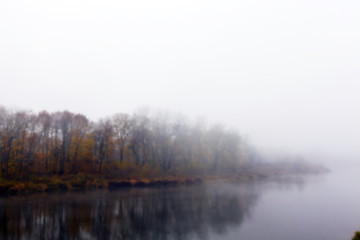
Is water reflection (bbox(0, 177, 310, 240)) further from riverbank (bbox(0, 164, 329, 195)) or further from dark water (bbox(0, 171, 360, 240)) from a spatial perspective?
riverbank (bbox(0, 164, 329, 195))

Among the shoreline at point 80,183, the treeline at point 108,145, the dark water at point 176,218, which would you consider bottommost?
the dark water at point 176,218

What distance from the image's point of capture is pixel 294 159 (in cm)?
10650

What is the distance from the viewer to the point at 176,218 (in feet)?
73.2

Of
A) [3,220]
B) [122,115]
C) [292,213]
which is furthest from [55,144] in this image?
[292,213]

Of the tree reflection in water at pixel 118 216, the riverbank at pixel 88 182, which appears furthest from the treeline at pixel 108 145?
the tree reflection in water at pixel 118 216

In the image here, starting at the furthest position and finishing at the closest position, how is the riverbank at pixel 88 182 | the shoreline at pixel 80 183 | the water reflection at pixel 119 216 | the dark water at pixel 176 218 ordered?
the riverbank at pixel 88 182
the shoreline at pixel 80 183
the dark water at pixel 176 218
the water reflection at pixel 119 216

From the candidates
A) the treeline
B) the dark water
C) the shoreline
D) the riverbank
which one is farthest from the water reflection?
the treeline

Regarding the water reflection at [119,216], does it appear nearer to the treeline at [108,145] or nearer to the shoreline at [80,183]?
the shoreline at [80,183]

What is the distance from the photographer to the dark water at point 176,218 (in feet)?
58.3

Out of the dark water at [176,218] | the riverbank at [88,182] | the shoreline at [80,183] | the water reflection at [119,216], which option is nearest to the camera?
the water reflection at [119,216]

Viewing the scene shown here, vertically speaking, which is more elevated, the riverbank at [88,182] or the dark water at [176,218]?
A: the riverbank at [88,182]

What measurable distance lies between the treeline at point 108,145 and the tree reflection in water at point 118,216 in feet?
47.2

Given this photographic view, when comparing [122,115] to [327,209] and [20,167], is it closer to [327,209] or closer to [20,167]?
[20,167]

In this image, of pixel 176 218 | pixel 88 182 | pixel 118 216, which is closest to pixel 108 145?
pixel 88 182
